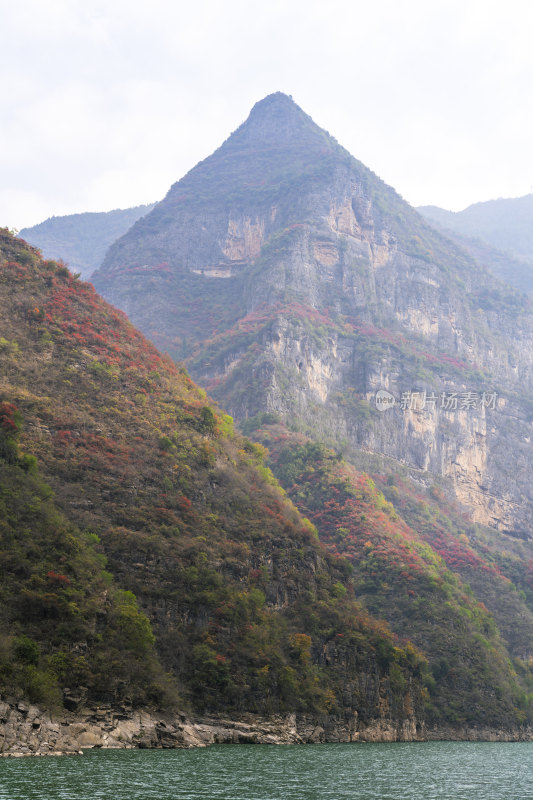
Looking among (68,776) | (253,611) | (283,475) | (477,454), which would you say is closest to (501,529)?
(477,454)

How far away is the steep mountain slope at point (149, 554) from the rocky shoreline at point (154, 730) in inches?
37.3

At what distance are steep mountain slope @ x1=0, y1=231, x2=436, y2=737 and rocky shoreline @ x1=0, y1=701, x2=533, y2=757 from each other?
0.95m

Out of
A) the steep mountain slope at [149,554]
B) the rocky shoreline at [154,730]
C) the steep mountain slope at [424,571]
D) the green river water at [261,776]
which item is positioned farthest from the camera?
the steep mountain slope at [424,571]

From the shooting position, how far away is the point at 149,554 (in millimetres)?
68000

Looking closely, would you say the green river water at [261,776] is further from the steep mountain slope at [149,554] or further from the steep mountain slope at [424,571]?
the steep mountain slope at [424,571]

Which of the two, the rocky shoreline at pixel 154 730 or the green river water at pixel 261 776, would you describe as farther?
the rocky shoreline at pixel 154 730

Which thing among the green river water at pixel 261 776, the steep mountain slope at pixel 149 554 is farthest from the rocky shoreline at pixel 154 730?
the green river water at pixel 261 776

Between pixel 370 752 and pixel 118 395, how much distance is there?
1644 inches

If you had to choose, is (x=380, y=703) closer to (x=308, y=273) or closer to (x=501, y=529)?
(x=501, y=529)

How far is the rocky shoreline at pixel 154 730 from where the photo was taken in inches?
1837

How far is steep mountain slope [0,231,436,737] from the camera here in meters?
56.9

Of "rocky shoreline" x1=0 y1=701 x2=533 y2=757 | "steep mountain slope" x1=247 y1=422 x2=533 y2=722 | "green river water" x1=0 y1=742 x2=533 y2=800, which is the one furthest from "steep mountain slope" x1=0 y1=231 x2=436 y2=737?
"green river water" x1=0 y1=742 x2=533 y2=800

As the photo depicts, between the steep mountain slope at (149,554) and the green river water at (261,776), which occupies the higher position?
the steep mountain slope at (149,554)

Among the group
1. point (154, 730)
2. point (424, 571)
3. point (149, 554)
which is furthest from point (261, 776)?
point (424, 571)
